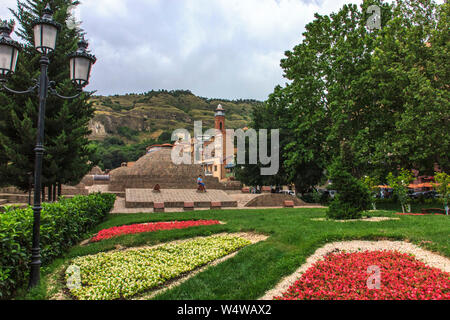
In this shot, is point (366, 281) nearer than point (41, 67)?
Yes

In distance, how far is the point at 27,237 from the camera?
4.91 metres

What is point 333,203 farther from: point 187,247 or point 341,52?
point 341,52

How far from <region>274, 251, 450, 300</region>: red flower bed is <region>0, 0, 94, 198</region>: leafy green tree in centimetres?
1028

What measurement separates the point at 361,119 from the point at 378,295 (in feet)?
60.1

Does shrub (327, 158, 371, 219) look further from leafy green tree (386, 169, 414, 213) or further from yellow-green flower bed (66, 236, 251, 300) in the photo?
leafy green tree (386, 169, 414, 213)

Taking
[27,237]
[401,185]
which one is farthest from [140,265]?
[401,185]

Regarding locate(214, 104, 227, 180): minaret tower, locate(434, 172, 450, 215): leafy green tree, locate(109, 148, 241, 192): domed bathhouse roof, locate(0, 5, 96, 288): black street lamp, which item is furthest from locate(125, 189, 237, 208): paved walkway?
locate(214, 104, 227, 180): minaret tower

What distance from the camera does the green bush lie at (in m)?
4.23

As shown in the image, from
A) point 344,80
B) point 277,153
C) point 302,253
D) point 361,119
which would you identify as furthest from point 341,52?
point 302,253

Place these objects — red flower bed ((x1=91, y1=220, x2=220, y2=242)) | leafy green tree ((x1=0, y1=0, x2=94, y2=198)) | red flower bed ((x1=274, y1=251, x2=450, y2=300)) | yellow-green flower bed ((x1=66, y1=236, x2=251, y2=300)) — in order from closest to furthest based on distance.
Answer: red flower bed ((x1=274, y1=251, x2=450, y2=300)), yellow-green flower bed ((x1=66, y1=236, x2=251, y2=300)), red flower bed ((x1=91, y1=220, x2=220, y2=242)), leafy green tree ((x1=0, y1=0, x2=94, y2=198))

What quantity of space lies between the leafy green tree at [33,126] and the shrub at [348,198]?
9803 millimetres

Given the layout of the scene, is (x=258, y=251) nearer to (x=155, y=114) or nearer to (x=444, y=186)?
(x=444, y=186)

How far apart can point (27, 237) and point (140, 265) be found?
6.67 feet

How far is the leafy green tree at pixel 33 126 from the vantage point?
11047mm
